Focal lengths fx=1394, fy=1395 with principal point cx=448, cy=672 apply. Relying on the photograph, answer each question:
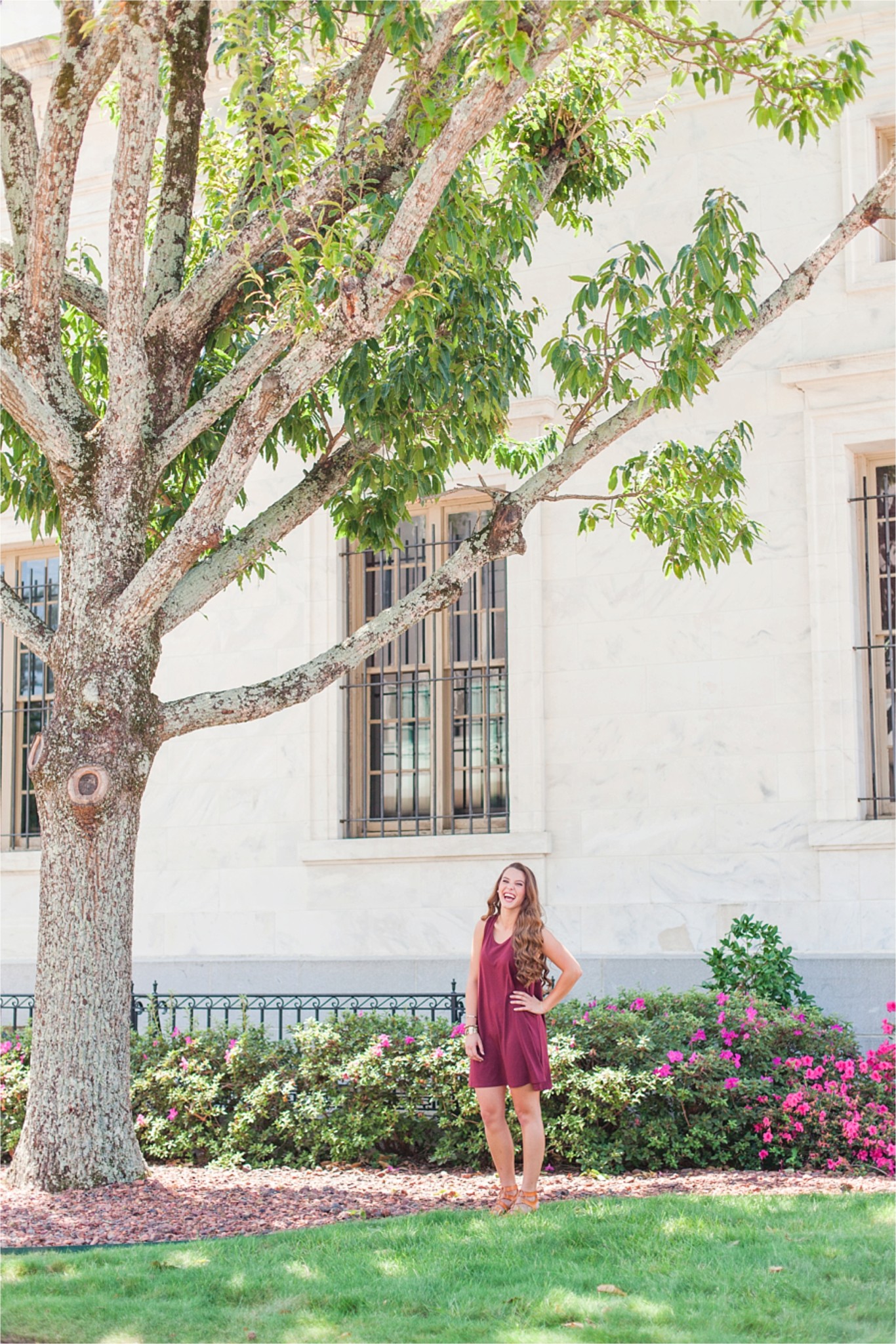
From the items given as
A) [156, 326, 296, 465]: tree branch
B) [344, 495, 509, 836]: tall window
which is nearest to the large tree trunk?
[156, 326, 296, 465]: tree branch

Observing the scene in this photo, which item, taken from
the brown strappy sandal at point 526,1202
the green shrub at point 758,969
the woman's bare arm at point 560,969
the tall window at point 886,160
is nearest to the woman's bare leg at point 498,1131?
the brown strappy sandal at point 526,1202

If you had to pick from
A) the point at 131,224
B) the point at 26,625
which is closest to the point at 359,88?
the point at 131,224

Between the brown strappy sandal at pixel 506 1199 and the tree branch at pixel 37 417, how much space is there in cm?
435

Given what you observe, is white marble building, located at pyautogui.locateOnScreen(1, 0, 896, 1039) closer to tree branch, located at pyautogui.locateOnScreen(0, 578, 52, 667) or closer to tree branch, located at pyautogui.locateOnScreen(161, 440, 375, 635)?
tree branch, located at pyautogui.locateOnScreen(161, 440, 375, 635)

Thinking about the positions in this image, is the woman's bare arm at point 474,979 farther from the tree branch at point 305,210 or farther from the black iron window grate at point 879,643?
the black iron window grate at point 879,643

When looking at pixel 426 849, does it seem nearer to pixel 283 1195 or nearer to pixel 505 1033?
pixel 283 1195

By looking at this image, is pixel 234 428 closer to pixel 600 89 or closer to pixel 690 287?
pixel 690 287

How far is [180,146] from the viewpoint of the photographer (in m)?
7.97

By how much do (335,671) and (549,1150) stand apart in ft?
9.80

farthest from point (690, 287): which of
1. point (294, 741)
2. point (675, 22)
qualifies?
point (294, 741)

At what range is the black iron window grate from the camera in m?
10.8

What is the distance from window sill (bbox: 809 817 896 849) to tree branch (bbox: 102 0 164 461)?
593 cm

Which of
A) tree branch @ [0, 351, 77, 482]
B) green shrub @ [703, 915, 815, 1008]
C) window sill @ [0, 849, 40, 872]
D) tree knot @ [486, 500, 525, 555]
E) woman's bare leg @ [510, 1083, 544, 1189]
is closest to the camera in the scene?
woman's bare leg @ [510, 1083, 544, 1189]

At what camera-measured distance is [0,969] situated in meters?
13.4
